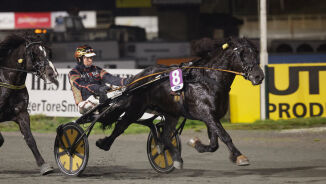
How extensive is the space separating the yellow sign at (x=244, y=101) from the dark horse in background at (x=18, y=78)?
7560 millimetres

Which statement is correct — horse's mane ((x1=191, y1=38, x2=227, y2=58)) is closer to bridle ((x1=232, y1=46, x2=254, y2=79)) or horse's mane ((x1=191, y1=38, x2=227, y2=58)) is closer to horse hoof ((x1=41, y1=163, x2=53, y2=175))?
bridle ((x1=232, y1=46, x2=254, y2=79))

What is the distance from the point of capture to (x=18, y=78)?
8.36 m

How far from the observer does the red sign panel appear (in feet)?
164

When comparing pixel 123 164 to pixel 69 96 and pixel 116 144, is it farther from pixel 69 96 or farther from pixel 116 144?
pixel 69 96

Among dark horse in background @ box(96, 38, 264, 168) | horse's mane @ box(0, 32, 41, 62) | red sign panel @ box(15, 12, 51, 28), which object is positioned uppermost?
horse's mane @ box(0, 32, 41, 62)

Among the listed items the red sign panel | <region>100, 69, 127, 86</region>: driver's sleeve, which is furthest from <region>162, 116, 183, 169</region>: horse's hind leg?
the red sign panel

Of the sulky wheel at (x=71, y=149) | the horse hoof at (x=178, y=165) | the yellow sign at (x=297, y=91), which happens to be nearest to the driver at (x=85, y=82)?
the sulky wheel at (x=71, y=149)

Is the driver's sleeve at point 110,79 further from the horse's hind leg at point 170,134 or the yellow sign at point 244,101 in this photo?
the yellow sign at point 244,101

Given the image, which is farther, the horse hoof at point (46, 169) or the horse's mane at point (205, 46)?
the horse's mane at point (205, 46)

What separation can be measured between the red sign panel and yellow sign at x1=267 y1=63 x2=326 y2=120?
3706 cm

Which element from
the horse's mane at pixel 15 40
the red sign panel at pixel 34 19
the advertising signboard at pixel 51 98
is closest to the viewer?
the horse's mane at pixel 15 40

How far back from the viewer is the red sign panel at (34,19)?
50.1m

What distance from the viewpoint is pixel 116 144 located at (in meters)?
12.3

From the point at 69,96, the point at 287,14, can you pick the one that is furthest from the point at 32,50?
the point at 287,14
